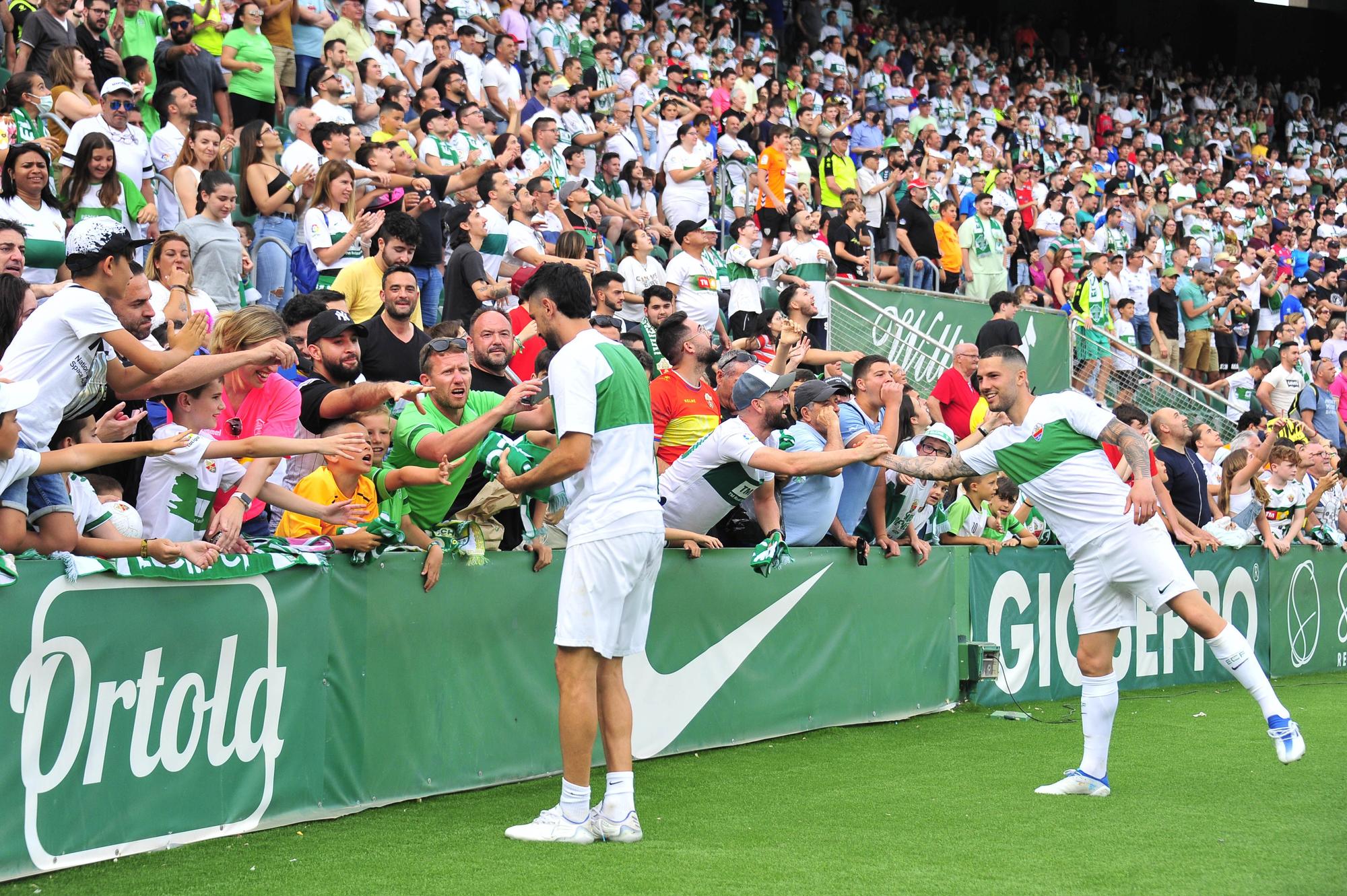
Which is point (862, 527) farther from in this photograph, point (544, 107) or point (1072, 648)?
point (544, 107)

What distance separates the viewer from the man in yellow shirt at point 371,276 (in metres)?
9.45

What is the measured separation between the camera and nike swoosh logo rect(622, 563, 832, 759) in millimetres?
7883

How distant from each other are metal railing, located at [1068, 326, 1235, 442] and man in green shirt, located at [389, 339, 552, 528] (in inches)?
520

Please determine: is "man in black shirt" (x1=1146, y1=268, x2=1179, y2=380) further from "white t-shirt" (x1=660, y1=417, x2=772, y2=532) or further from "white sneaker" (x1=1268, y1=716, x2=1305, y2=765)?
Result: "white sneaker" (x1=1268, y1=716, x2=1305, y2=765)

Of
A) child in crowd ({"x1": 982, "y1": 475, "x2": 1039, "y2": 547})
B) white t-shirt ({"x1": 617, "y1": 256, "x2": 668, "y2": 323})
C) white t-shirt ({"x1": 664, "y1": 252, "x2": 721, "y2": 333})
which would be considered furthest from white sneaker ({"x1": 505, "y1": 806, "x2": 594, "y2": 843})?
white t-shirt ({"x1": 664, "y1": 252, "x2": 721, "y2": 333})

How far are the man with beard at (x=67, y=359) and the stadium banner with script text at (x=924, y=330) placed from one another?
1051 centimetres

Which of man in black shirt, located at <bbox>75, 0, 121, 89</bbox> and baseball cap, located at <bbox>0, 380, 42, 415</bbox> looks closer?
baseball cap, located at <bbox>0, 380, 42, 415</bbox>

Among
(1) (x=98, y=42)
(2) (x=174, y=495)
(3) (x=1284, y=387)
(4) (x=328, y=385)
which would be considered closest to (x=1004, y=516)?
(4) (x=328, y=385)

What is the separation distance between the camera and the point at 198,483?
6148 millimetres

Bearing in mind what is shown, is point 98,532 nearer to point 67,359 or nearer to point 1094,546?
point 67,359

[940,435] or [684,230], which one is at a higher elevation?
[684,230]

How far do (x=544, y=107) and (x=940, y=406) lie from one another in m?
5.91

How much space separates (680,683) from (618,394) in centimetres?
278

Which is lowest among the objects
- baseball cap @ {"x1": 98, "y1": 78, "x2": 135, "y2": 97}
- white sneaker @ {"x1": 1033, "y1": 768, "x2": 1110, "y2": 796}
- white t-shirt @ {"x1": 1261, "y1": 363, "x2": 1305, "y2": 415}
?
white sneaker @ {"x1": 1033, "y1": 768, "x2": 1110, "y2": 796}
